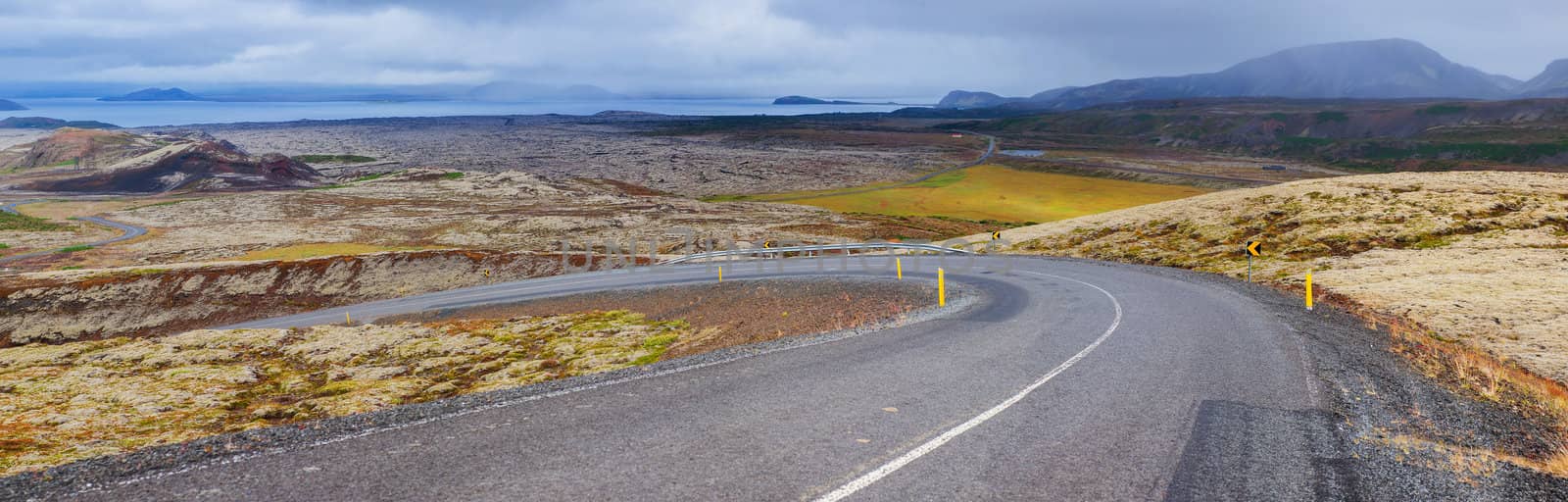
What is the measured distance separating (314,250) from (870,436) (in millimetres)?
68882

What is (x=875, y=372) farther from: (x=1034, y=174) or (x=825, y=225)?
(x=1034, y=174)

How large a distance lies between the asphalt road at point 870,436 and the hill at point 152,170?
14337cm

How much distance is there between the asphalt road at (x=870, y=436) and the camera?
6.93 metres

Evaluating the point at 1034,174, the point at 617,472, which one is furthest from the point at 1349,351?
the point at 1034,174


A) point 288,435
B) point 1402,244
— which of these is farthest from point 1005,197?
point 288,435

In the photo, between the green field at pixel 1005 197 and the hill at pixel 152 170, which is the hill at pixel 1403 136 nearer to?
the green field at pixel 1005 197

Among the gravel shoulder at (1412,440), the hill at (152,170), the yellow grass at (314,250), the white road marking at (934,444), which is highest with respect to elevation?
the hill at (152,170)

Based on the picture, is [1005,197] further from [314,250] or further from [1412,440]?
[1412,440]

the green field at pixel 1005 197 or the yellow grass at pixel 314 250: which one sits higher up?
the green field at pixel 1005 197

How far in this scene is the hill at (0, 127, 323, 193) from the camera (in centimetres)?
12431

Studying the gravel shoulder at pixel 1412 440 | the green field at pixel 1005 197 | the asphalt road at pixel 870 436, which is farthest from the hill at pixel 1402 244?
the green field at pixel 1005 197

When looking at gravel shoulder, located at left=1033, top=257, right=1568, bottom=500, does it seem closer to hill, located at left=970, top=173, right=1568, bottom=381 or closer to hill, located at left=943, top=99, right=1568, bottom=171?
hill, located at left=970, top=173, right=1568, bottom=381

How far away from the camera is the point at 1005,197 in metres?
94.4

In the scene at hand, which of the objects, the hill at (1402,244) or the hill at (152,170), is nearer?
the hill at (1402,244)
